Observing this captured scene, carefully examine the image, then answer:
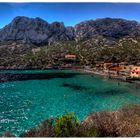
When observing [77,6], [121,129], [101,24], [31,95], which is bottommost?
[31,95]

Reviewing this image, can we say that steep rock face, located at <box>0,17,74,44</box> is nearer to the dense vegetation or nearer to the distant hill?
the distant hill

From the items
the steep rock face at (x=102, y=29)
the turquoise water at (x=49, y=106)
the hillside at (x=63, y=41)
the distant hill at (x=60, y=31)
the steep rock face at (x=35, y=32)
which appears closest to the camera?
the turquoise water at (x=49, y=106)

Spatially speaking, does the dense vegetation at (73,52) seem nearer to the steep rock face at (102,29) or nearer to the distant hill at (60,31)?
the steep rock face at (102,29)

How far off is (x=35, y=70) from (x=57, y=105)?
1368 inches

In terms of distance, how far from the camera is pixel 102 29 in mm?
71938

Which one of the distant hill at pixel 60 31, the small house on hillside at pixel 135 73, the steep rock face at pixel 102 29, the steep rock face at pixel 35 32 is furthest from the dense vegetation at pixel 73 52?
the small house on hillside at pixel 135 73

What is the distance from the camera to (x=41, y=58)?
5959 centimetres

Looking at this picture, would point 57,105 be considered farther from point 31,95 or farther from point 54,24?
point 54,24

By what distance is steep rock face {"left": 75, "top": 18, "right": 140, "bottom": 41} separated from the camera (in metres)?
69.5

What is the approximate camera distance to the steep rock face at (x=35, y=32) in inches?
2864

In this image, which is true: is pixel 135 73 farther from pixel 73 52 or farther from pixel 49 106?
pixel 73 52

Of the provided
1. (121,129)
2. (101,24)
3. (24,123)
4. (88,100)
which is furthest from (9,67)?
(121,129)

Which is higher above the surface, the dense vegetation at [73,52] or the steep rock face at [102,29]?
the steep rock face at [102,29]

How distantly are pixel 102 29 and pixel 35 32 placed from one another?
16097 millimetres
